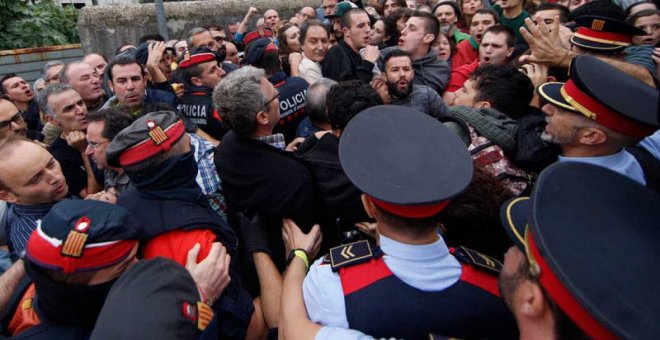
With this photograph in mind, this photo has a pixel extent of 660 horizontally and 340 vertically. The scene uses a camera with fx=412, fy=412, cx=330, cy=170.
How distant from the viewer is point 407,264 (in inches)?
52.1

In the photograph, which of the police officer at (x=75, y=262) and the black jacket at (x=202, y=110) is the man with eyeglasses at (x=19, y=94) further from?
the police officer at (x=75, y=262)

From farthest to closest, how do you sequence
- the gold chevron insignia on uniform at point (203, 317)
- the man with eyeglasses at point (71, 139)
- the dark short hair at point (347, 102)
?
the man with eyeglasses at point (71, 139), the dark short hair at point (347, 102), the gold chevron insignia on uniform at point (203, 317)

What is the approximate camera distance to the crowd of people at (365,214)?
1020 mm

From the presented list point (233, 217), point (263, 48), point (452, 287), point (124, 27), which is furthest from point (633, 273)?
point (124, 27)

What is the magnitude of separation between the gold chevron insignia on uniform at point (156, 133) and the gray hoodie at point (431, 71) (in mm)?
2658

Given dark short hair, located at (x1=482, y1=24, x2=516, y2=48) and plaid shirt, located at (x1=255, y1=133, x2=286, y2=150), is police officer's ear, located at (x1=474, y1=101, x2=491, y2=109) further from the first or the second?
dark short hair, located at (x1=482, y1=24, x2=516, y2=48)

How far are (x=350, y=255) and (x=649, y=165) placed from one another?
1912mm

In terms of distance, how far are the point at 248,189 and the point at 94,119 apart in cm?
137

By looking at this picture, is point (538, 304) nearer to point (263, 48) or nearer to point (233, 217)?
point (233, 217)

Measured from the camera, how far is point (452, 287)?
1.33 meters

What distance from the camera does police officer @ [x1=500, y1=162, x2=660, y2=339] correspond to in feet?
2.85

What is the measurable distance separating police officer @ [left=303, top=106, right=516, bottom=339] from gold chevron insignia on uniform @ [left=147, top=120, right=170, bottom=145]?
0.99m

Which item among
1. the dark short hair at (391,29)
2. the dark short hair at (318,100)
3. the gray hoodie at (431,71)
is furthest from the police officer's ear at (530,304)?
the dark short hair at (391,29)

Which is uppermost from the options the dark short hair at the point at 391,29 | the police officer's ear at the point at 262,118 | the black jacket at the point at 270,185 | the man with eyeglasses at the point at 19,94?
the dark short hair at the point at 391,29
